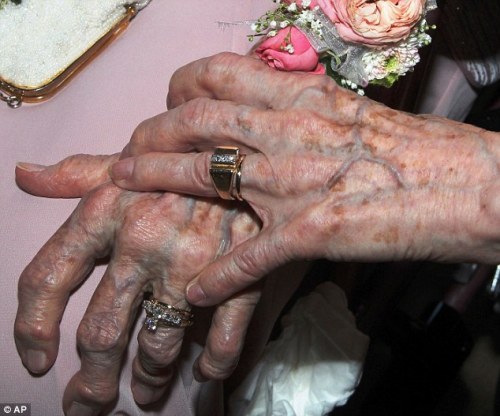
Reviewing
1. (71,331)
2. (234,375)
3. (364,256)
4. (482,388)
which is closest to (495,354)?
(482,388)

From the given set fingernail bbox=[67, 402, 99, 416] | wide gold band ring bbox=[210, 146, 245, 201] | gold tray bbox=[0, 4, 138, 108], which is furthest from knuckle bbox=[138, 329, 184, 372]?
gold tray bbox=[0, 4, 138, 108]

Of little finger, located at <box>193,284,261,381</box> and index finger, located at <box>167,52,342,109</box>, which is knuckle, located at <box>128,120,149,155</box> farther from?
little finger, located at <box>193,284,261,381</box>

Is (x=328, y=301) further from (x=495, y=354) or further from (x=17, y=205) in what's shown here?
(x=495, y=354)

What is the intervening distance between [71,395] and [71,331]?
3.8 inches

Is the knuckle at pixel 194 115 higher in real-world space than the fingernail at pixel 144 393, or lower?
higher

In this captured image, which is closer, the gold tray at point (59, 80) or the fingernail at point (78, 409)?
the fingernail at point (78, 409)

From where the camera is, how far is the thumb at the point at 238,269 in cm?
79

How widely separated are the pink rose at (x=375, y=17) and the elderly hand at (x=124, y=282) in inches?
13.5

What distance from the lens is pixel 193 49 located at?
3.42 ft

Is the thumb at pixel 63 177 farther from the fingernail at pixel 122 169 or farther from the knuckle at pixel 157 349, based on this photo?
the knuckle at pixel 157 349

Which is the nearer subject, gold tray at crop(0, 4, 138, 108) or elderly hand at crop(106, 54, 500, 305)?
elderly hand at crop(106, 54, 500, 305)

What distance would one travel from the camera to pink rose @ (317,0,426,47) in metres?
0.85

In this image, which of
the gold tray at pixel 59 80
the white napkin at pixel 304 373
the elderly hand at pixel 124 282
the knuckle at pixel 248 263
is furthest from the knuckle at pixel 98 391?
the gold tray at pixel 59 80

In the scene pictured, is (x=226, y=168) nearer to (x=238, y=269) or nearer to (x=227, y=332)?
(x=238, y=269)
